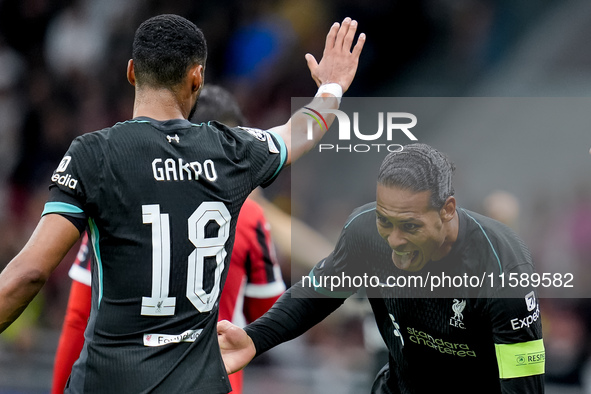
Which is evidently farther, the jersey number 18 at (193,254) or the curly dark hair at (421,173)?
the curly dark hair at (421,173)

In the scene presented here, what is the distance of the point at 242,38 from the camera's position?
10.2 m

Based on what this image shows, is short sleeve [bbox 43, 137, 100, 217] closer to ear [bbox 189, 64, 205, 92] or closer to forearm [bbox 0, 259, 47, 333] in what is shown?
forearm [bbox 0, 259, 47, 333]

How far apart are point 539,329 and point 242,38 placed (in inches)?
297

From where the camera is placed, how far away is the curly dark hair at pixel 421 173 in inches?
130

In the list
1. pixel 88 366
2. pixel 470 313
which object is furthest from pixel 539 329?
pixel 88 366

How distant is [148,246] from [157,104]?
52 cm

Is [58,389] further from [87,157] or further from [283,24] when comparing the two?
[283,24]

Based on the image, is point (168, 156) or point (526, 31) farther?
point (526, 31)

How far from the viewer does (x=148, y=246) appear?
2812 mm

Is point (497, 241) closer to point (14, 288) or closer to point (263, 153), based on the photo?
point (263, 153)

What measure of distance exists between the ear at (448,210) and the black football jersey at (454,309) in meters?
0.06

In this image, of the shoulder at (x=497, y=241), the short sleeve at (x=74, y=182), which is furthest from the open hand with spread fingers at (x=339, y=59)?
the short sleeve at (x=74, y=182)

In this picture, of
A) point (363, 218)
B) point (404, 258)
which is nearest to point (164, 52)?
point (363, 218)

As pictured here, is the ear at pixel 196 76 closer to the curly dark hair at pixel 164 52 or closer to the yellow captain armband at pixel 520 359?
the curly dark hair at pixel 164 52
